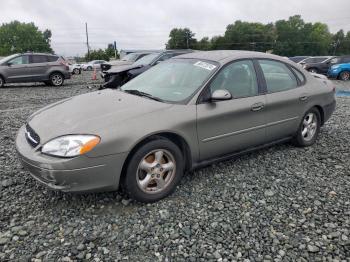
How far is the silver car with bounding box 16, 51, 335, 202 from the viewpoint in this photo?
9.27ft

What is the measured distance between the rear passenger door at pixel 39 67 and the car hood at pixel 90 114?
1116 centimetres

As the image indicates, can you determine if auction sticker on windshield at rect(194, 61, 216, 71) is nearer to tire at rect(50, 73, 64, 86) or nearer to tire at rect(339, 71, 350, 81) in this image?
tire at rect(50, 73, 64, 86)

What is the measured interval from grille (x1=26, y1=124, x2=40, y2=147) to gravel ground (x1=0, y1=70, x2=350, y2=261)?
2.07 ft

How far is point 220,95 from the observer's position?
11.2 feet

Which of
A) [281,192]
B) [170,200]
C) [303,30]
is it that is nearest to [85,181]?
[170,200]

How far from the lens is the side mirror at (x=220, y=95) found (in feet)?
11.2

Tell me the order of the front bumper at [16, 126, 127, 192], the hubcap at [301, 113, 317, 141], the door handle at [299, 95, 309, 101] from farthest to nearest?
the hubcap at [301, 113, 317, 141]
the door handle at [299, 95, 309, 101]
the front bumper at [16, 126, 127, 192]

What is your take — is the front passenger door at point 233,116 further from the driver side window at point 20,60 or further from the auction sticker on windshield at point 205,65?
the driver side window at point 20,60

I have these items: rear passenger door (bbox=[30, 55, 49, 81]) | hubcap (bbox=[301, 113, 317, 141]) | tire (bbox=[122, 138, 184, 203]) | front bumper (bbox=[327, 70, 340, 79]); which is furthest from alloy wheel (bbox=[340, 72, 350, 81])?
tire (bbox=[122, 138, 184, 203])

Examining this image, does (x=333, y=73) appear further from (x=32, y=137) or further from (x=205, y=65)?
(x=32, y=137)

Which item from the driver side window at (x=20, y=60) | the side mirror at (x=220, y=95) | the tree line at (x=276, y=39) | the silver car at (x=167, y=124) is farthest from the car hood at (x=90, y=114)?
the tree line at (x=276, y=39)

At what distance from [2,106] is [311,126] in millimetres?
8008

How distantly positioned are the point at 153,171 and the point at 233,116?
46.5 inches

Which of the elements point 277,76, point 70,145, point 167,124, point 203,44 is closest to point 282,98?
point 277,76
